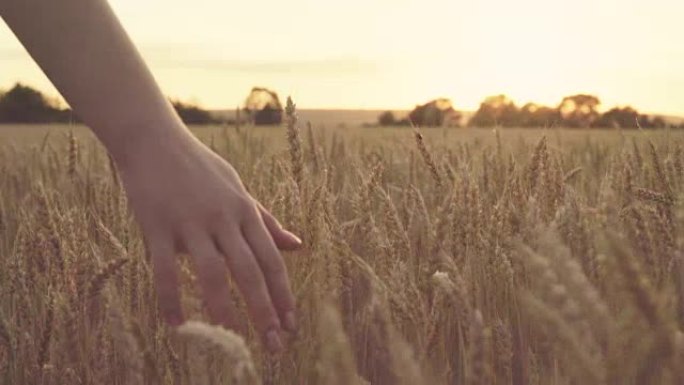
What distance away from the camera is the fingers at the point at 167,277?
34.3 inches

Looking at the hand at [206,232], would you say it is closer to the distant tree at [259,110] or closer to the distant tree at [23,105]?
the distant tree at [259,110]

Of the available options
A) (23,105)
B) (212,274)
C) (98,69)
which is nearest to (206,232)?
(212,274)

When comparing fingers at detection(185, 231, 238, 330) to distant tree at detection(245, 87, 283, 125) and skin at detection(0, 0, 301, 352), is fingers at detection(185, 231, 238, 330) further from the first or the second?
distant tree at detection(245, 87, 283, 125)

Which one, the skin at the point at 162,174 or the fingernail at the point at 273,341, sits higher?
the skin at the point at 162,174

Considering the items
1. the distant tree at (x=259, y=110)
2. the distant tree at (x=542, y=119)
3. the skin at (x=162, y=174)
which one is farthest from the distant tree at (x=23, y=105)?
the skin at (x=162, y=174)

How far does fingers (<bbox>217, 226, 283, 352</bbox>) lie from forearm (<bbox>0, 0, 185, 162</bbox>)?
12 centimetres

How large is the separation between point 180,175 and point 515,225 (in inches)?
31.7

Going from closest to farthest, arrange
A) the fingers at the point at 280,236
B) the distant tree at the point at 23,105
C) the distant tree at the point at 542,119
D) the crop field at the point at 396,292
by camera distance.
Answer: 1. the crop field at the point at 396,292
2. the fingers at the point at 280,236
3. the distant tree at the point at 542,119
4. the distant tree at the point at 23,105

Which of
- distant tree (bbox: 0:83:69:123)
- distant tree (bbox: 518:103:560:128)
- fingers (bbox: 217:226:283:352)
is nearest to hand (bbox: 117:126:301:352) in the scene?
fingers (bbox: 217:226:283:352)

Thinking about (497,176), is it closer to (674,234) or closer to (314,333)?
(674,234)

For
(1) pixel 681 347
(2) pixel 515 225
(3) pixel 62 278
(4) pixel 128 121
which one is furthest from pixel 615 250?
A: (2) pixel 515 225

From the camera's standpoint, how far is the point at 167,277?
881 mm

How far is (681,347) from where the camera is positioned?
2.22 ft

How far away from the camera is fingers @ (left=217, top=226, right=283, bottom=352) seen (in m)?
0.84
